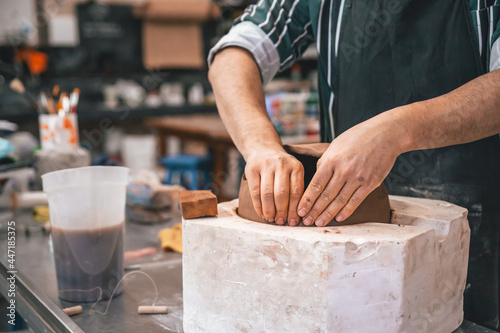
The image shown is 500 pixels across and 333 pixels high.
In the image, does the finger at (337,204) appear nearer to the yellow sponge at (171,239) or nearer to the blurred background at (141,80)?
the yellow sponge at (171,239)

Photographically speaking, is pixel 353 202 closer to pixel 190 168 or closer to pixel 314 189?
pixel 314 189

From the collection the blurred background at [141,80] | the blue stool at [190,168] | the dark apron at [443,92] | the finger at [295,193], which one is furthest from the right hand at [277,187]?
the blue stool at [190,168]

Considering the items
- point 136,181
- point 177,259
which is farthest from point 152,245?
point 136,181

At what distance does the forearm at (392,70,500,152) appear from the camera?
1024 mm

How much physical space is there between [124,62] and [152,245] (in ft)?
16.4

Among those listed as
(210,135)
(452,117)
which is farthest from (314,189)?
(210,135)

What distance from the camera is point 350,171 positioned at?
973 mm

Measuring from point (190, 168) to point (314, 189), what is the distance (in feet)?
12.7

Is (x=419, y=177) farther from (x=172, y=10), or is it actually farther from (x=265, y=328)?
(x=172, y=10)

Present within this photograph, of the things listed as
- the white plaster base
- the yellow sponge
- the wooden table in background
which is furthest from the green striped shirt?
the wooden table in background

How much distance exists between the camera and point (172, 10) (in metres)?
6.08

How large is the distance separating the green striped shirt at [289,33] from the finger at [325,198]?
2.23 feet

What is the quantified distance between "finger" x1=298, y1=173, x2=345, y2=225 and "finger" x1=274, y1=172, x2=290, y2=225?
5 cm

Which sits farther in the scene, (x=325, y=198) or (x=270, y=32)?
(x=270, y=32)
